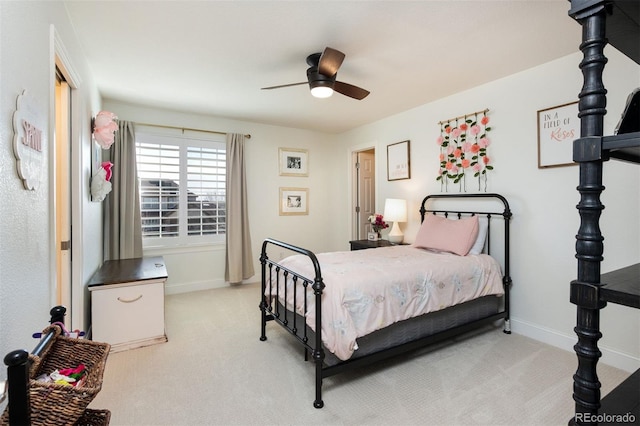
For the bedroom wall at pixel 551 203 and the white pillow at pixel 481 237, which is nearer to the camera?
the bedroom wall at pixel 551 203

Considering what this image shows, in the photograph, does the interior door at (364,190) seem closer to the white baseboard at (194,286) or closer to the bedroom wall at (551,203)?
the bedroom wall at (551,203)

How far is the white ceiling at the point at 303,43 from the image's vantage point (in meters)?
2.07

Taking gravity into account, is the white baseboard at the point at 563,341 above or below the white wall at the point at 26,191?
below

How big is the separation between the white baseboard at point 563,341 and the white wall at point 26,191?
142 inches

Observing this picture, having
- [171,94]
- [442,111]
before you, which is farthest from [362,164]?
[171,94]

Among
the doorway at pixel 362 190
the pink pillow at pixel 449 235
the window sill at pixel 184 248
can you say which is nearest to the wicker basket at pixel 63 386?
the pink pillow at pixel 449 235

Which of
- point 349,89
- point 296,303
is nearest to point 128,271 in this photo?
point 296,303

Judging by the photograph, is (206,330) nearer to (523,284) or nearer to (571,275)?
(523,284)

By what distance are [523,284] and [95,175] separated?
4.13 m

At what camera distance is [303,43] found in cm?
248

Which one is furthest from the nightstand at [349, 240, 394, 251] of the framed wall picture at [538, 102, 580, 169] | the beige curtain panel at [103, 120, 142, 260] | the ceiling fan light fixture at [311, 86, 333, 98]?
the beige curtain panel at [103, 120, 142, 260]

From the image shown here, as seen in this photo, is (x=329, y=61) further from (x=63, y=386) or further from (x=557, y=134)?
(x=63, y=386)

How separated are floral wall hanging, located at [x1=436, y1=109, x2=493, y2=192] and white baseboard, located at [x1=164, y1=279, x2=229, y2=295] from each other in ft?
11.0

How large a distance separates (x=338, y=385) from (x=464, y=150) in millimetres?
2731
